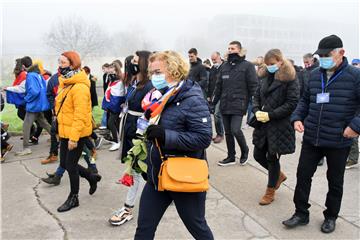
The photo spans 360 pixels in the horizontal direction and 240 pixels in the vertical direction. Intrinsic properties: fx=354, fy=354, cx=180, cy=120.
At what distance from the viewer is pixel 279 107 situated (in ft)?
13.5

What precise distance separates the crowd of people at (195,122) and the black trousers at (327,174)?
0.01 m

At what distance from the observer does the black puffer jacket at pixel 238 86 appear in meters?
5.55

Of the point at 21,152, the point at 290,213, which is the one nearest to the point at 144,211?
the point at 290,213

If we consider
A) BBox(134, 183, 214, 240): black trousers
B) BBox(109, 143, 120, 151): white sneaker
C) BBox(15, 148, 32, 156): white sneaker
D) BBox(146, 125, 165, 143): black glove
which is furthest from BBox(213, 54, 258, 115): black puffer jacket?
BBox(15, 148, 32, 156): white sneaker

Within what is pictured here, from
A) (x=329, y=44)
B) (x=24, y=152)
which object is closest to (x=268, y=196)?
(x=329, y=44)

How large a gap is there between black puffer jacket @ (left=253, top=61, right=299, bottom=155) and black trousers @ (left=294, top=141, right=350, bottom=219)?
0.46 metres

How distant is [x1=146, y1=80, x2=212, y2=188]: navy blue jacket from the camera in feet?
7.92

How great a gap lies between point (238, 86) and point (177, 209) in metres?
3.37

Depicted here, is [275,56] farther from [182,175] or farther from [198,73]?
[198,73]

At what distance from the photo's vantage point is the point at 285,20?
102625 millimetres

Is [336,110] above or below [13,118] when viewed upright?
above

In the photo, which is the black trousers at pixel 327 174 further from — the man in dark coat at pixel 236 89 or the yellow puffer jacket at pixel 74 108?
the yellow puffer jacket at pixel 74 108

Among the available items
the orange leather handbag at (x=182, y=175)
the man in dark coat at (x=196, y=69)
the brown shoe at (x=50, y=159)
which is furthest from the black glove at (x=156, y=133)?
the man in dark coat at (x=196, y=69)

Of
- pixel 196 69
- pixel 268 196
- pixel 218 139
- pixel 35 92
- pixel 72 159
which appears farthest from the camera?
pixel 196 69
